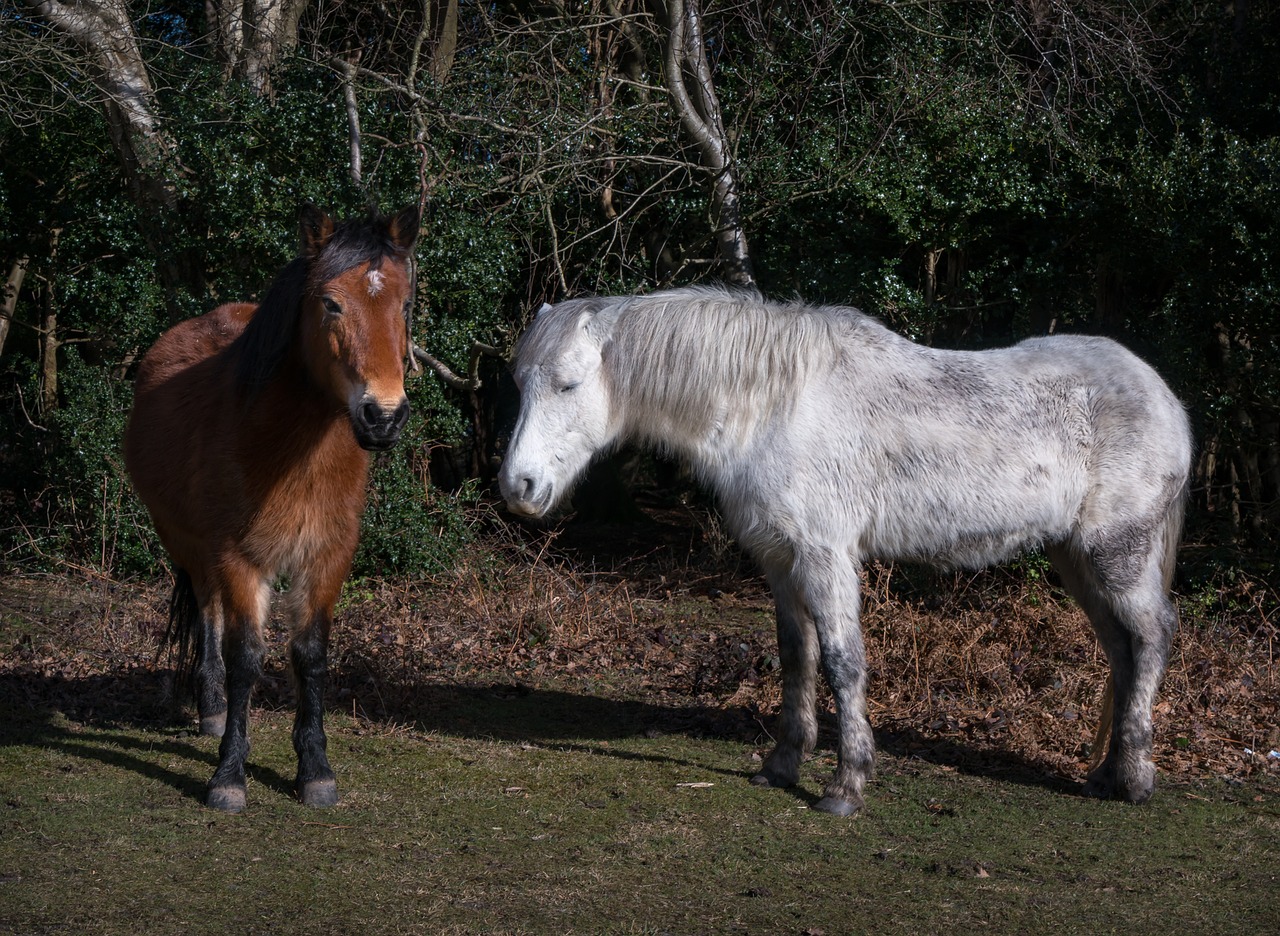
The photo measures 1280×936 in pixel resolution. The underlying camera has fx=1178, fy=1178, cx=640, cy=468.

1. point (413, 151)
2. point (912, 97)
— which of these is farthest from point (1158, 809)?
point (413, 151)

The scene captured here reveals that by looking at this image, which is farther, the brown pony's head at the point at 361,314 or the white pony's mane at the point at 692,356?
the white pony's mane at the point at 692,356

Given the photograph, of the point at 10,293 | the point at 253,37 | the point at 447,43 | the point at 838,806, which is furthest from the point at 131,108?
the point at 838,806

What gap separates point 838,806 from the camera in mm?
4535

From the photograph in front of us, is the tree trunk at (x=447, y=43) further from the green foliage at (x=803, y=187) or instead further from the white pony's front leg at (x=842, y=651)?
the white pony's front leg at (x=842, y=651)

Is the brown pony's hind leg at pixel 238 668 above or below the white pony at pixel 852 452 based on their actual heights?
below

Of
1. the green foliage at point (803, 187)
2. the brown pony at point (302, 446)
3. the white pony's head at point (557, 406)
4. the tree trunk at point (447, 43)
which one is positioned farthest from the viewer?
the tree trunk at point (447, 43)

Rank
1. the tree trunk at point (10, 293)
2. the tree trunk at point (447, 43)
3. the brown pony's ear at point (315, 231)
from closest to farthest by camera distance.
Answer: the brown pony's ear at point (315, 231)
the tree trunk at point (447, 43)
the tree trunk at point (10, 293)

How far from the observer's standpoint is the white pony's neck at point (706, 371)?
15.1 feet

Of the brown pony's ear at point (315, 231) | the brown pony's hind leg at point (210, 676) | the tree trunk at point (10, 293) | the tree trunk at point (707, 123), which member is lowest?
the brown pony's hind leg at point (210, 676)

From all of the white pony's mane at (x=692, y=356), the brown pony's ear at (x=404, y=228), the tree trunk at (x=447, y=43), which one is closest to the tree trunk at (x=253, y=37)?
the tree trunk at (x=447, y=43)

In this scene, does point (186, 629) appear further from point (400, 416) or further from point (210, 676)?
point (400, 416)

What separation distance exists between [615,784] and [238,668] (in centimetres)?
160

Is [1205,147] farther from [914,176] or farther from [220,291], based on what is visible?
[220,291]

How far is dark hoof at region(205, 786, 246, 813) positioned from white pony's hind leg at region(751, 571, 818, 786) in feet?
6.73
